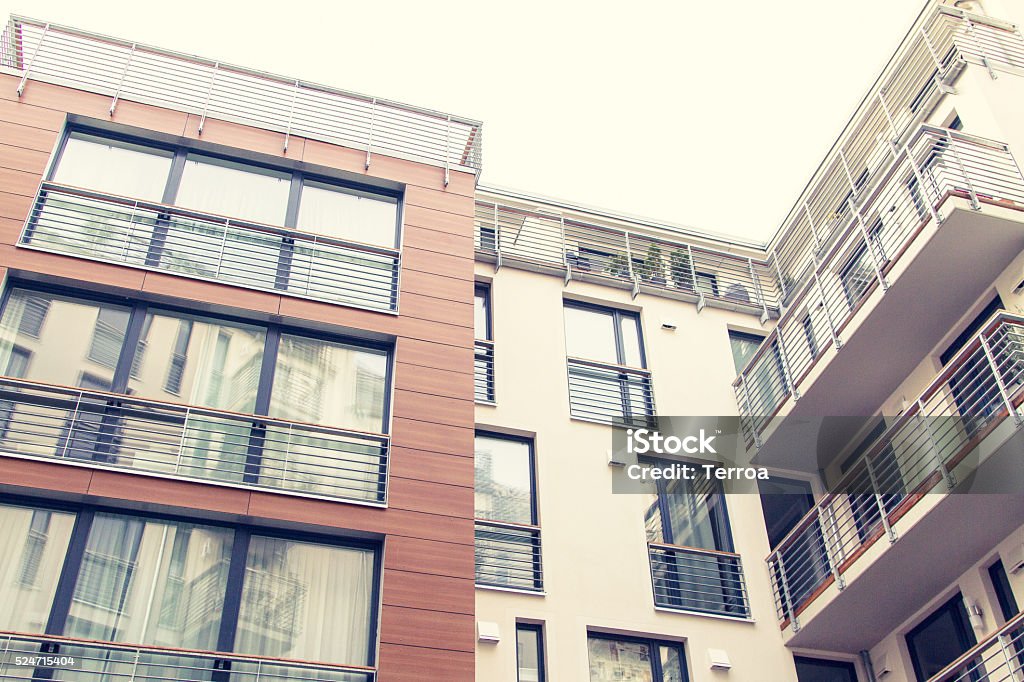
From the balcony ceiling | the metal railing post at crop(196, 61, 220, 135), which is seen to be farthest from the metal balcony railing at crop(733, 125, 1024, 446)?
the metal railing post at crop(196, 61, 220, 135)

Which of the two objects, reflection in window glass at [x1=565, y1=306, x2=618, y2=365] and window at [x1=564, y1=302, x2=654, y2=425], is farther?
reflection in window glass at [x1=565, y1=306, x2=618, y2=365]

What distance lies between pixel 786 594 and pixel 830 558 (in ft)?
3.03

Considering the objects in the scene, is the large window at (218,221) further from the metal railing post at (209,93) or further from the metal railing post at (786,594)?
the metal railing post at (786,594)

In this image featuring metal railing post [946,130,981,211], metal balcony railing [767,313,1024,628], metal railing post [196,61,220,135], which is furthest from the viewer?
metal railing post [196,61,220,135]

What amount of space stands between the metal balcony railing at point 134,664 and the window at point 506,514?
3016 millimetres

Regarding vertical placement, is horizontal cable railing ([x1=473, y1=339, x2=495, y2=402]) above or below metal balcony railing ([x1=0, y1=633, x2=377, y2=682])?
above

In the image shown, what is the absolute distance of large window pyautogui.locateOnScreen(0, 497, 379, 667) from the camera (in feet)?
32.7

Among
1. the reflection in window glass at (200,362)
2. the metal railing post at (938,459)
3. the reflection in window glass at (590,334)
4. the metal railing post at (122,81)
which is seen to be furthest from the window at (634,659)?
the metal railing post at (122,81)

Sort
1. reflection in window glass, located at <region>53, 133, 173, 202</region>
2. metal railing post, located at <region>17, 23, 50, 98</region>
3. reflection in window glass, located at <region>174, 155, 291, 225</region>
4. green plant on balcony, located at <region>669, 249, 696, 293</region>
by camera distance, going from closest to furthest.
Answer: reflection in window glass, located at <region>53, 133, 173, 202</region>, metal railing post, located at <region>17, 23, 50, 98</region>, reflection in window glass, located at <region>174, 155, 291, 225</region>, green plant on balcony, located at <region>669, 249, 696, 293</region>

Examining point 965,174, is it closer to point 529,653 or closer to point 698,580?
point 698,580

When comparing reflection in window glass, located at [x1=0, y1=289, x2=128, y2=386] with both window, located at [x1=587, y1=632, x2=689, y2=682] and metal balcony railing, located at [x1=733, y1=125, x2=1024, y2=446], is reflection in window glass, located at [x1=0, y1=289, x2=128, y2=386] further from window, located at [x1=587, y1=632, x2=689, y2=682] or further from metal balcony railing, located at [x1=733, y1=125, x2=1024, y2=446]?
metal balcony railing, located at [x1=733, y1=125, x2=1024, y2=446]

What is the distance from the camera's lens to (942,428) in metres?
12.3

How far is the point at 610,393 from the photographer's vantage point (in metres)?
15.5

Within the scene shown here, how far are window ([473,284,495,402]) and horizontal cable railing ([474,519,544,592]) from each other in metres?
2.08
